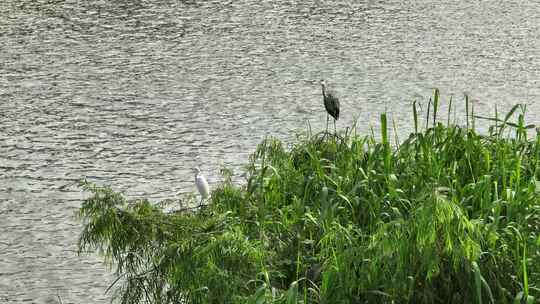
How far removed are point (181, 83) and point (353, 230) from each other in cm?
300

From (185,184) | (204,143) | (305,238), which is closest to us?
(305,238)

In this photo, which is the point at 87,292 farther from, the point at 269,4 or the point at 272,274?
the point at 269,4

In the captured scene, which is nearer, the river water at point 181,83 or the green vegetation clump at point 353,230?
the green vegetation clump at point 353,230

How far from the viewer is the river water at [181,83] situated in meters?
3.81

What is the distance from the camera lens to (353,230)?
96.3 inches

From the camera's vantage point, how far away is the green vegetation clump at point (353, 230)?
2193 millimetres

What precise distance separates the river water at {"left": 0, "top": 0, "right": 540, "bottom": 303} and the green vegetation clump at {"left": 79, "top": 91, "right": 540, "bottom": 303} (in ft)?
1.99

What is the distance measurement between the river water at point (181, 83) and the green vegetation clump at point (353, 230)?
0.61m

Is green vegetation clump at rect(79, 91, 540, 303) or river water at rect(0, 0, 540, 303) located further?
river water at rect(0, 0, 540, 303)

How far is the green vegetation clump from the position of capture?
2.19 m

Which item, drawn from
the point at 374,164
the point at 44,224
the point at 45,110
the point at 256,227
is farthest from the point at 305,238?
the point at 45,110

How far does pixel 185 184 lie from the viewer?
13.0 ft

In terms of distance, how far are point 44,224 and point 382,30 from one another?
325 cm

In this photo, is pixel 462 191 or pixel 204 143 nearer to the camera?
pixel 462 191
